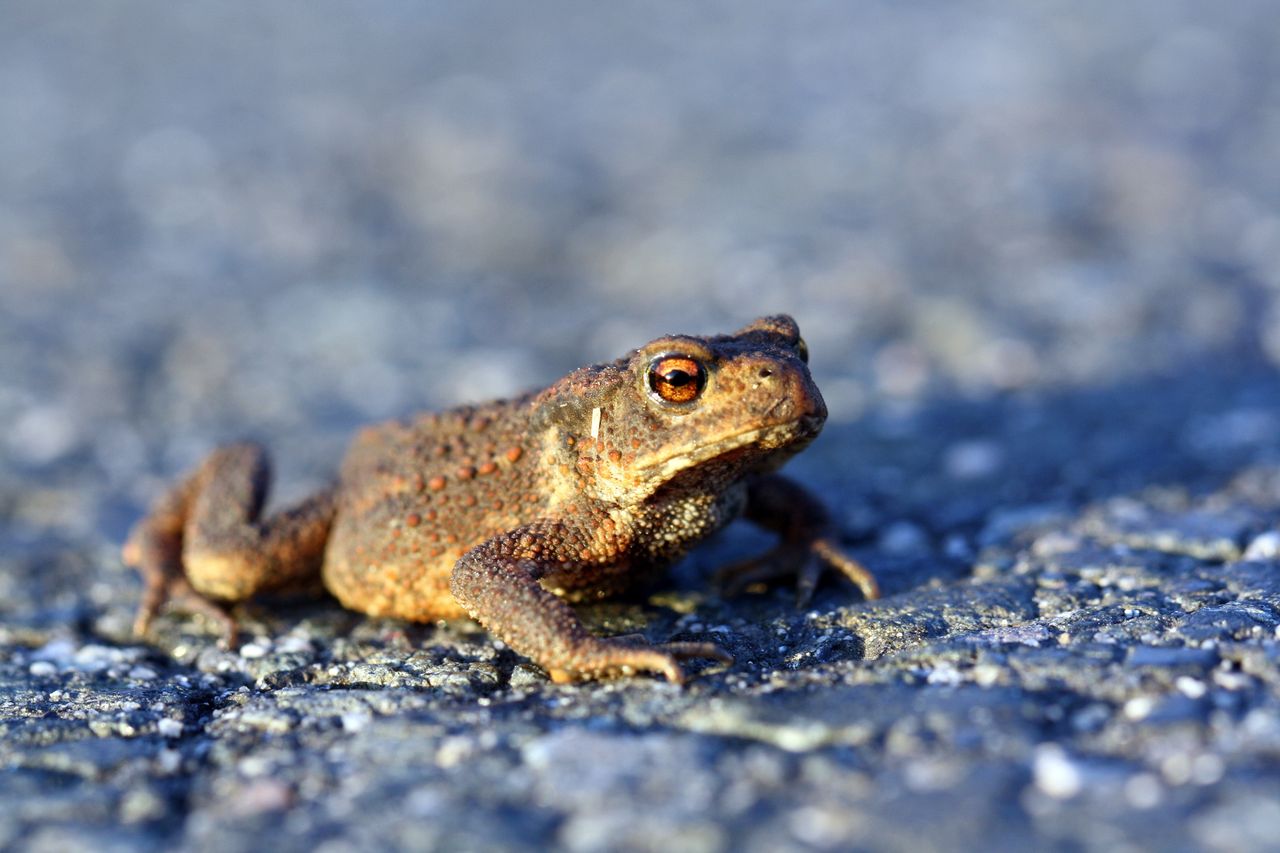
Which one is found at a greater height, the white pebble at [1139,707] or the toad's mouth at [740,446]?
the toad's mouth at [740,446]

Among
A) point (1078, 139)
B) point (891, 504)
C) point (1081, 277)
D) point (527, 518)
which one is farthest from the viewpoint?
point (1078, 139)

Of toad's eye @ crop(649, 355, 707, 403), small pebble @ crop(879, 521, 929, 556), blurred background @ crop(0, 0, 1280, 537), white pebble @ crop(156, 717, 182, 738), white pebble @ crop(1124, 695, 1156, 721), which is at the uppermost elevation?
blurred background @ crop(0, 0, 1280, 537)

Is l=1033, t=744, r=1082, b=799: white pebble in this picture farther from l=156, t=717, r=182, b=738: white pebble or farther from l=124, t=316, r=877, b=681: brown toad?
l=156, t=717, r=182, b=738: white pebble

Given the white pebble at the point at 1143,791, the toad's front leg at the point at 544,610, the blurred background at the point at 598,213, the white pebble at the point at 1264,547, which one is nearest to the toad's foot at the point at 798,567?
the toad's front leg at the point at 544,610

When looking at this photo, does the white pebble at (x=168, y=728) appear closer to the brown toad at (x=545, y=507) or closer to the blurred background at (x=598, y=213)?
the brown toad at (x=545, y=507)

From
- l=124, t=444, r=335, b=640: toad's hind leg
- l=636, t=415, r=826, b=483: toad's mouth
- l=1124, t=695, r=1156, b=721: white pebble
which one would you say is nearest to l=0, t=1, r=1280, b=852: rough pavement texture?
l=1124, t=695, r=1156, b=721: white pebble

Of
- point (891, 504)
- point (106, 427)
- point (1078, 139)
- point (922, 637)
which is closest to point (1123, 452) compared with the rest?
point (891, 504)

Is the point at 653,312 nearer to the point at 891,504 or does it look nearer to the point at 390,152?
the point at 891,504
